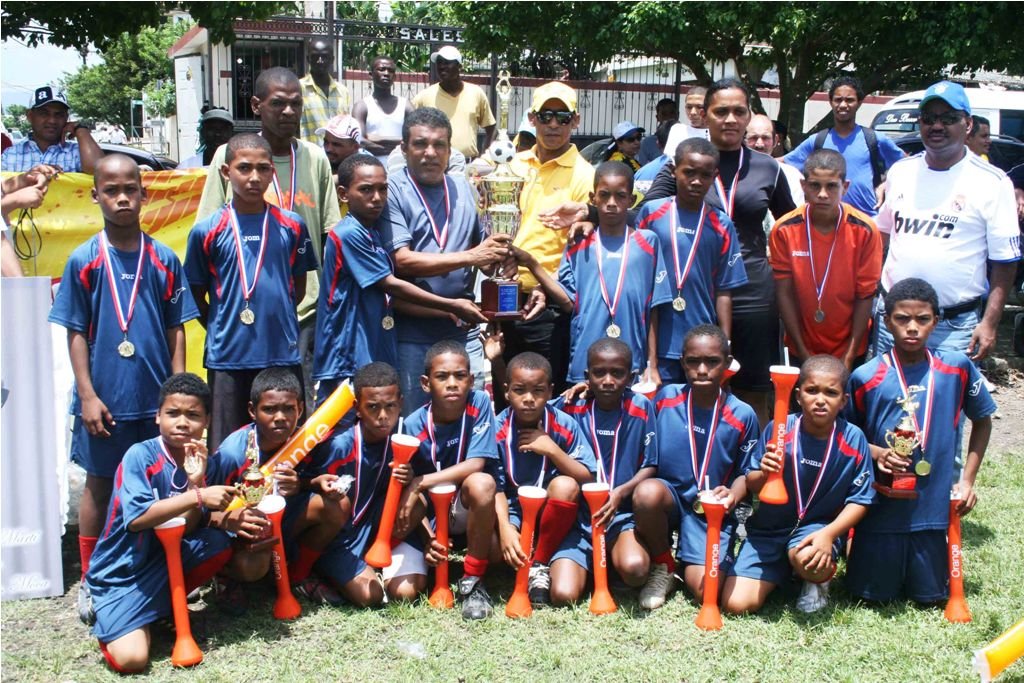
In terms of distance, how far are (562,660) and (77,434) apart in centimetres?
245

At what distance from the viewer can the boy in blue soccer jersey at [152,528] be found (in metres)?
4.09

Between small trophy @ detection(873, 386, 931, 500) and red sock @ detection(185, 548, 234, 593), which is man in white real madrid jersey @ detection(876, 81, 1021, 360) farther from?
red sock @ detection(185, 548, 234, 593)

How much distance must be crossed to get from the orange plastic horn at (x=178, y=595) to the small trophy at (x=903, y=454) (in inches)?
120

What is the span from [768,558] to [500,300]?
5.98 ft

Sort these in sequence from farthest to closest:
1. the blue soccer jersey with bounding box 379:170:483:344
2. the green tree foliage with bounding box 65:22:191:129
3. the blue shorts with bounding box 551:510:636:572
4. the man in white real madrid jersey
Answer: the green tree foliage with bounding box 65:22:191:129
the man in white real madrid jersey
the blue soccer jersey with bounding box 379:170:483:344
the blue shorts with bounding box 551:510:636:572

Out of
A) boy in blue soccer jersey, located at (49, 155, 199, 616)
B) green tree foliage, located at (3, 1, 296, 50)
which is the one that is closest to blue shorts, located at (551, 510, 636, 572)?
boy in blue soccer jersey, located at (49, 155, 199, 616)

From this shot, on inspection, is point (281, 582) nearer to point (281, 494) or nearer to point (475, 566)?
point (281, 494)

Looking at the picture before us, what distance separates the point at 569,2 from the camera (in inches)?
582

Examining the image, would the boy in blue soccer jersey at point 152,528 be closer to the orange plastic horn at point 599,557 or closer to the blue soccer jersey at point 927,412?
the orange plastic horn at point 599,557

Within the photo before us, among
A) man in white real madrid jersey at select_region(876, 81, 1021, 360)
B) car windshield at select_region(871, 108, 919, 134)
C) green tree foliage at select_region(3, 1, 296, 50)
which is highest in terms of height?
green tree foliage at select_region(3, 1, 296, 50)

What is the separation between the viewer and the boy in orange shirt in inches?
211

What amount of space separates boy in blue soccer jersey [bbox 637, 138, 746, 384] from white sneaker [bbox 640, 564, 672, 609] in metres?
0.97

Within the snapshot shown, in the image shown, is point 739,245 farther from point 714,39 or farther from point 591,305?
point 714,39

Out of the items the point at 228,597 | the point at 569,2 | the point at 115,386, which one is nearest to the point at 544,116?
the point at 115,386
